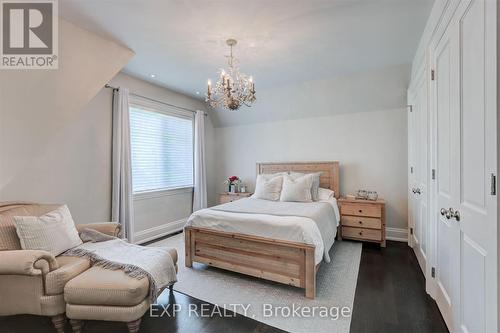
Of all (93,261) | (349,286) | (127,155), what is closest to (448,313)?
(349,286)

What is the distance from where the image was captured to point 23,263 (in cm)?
165

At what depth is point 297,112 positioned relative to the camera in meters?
4.52

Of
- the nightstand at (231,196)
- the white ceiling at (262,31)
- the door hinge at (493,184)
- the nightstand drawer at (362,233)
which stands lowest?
the nightstand drawer at (362,233)

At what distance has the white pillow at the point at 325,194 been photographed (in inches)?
149

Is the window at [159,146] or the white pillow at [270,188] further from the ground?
the window at [159,146]

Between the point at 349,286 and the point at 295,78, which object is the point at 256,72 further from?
the point at 349,286

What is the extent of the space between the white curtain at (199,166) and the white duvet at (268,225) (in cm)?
191

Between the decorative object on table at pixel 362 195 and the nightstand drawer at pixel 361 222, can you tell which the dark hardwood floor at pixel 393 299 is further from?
the decorative object on table at pixel 362 195

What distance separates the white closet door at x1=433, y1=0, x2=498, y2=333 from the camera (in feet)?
3.62

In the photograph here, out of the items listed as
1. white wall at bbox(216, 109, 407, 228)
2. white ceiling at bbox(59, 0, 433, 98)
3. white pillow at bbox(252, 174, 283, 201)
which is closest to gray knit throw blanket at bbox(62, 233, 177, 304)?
white pillow at bbox(252, 174, 283, 201)

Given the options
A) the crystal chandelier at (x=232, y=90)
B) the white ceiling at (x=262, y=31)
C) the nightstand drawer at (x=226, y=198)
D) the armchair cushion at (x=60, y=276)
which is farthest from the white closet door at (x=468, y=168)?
the nightstand drawer at (x=226, y=198)

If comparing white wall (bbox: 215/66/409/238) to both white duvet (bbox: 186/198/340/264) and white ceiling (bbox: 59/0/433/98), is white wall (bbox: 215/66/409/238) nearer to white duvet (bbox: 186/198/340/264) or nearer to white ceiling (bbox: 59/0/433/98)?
white ceiling (bbox: 59/0/433/98)

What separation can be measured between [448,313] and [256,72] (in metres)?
3.40

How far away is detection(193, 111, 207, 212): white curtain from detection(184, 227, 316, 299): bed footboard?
6.20 ft
